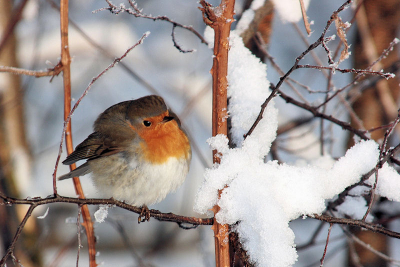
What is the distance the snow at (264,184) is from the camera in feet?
3.88

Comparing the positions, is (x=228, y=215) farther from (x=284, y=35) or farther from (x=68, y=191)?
(x=284, y=35)

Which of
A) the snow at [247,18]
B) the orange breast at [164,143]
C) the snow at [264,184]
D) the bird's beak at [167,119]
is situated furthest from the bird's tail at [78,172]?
the snow at [247,18]

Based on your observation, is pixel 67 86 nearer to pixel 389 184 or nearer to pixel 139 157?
pixel 139 157

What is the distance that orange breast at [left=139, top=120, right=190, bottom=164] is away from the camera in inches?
82.0

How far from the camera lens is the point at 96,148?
2.30m

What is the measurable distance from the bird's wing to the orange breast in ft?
0.60

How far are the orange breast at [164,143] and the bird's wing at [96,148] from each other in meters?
0.18

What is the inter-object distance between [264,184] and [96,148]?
1.36 m

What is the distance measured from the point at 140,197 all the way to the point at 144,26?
4.47 m

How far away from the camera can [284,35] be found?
5477 mm

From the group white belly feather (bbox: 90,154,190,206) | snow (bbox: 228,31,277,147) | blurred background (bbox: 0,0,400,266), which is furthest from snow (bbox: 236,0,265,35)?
blurred background (bbox: 0,0,400,266)

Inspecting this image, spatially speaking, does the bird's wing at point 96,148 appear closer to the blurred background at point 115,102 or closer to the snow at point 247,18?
the snow at point 247,18

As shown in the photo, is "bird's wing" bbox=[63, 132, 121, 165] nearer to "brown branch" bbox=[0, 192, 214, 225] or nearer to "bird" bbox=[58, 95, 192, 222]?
"bird" bbox=[58, 95, 192, 222]

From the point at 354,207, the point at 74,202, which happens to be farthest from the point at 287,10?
the point at 74,202
